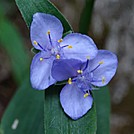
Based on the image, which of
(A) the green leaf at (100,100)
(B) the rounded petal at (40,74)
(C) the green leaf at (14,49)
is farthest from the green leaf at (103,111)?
(C) the green leaf at (14,49)

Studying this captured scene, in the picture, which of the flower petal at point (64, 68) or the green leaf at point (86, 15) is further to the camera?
the green leaf at point (86, 15)

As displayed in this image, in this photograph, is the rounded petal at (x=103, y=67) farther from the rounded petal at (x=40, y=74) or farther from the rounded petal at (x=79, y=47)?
the rounded petal at (x=40, y=74)

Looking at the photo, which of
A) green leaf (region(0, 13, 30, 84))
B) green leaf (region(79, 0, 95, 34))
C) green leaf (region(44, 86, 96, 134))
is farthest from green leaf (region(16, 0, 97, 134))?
green leaf (region(0, 13, 30, 84))

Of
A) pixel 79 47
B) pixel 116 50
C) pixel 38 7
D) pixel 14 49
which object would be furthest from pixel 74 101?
pixel 116 50

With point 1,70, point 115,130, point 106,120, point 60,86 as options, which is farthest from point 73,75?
point 1,70

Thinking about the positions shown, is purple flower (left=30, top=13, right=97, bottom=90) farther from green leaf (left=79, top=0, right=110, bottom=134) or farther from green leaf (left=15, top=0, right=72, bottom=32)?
green leaf (left=79, top=0, right=110, bottom=134)

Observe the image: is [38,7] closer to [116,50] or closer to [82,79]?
[82,79]

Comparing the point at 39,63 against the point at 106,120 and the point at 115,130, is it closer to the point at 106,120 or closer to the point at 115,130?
the point at 106,120
